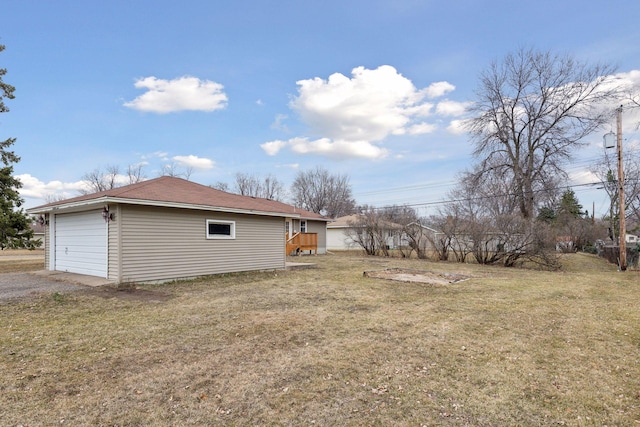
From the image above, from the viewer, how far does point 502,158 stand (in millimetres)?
23469

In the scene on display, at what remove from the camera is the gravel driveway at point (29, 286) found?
739 cm

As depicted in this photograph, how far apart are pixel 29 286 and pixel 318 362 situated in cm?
866

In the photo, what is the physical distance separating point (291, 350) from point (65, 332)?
3.28 m

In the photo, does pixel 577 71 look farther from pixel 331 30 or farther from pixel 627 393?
pixel 627 393

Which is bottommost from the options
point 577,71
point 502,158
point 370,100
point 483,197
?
point 483,197

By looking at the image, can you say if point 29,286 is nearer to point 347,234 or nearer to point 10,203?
point 10,203

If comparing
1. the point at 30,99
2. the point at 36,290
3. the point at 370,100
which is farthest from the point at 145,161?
the point at 36,290

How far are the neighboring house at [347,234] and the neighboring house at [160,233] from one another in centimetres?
971

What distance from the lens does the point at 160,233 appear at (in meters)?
9.10

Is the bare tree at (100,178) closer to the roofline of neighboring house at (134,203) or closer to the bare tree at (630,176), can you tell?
the roofline of neighboring house at (134,203)

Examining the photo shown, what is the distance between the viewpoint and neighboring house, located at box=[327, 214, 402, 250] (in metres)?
20.7

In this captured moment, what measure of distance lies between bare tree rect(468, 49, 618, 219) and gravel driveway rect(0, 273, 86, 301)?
920 inches

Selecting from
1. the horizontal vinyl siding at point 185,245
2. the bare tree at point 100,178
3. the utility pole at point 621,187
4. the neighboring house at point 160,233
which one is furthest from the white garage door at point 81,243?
the bare tree at point 100,178

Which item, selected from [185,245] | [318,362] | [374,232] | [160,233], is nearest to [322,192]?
[374,232]
